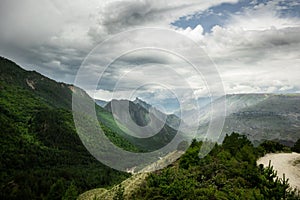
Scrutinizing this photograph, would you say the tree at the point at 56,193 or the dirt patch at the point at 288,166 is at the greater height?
the dirt patch at the point at 288,166

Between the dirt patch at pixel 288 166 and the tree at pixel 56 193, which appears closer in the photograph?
the dirt patch at pixel 288 166

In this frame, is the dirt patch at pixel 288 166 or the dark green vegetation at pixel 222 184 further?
the dirt patch at pixel 288 166

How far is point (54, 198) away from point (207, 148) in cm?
7767

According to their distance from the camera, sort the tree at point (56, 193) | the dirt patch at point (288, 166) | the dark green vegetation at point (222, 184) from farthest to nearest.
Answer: the tree at point (56, 193) < the dirt patch at point (288, 166) < the dark green vegetation at point (222, 184)

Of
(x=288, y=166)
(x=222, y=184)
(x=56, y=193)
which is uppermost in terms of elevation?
(x=288, y=166)

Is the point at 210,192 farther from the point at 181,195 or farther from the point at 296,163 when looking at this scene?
the point at 296,163

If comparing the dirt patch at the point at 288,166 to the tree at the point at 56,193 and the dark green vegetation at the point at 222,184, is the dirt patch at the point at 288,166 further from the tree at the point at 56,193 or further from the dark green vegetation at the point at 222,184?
the tree at the point at 56,193

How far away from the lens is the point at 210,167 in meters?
37.1

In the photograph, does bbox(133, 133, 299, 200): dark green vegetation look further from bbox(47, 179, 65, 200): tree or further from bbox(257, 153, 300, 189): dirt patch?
bbox(47, 179, 65, 200): tree

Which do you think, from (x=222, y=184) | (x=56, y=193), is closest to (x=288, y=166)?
(x=222, y=184)

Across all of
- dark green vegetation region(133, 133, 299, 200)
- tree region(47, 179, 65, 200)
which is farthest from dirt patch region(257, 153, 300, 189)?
tree region(47, 179, 65, 200)

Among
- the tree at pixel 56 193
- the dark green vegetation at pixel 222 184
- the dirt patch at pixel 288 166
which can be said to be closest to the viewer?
the dark green vegetation at pixel 222 184

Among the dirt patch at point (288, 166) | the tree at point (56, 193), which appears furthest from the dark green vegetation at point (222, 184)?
the tree at point (56, 193)

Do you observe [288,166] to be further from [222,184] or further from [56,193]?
[56,193]
